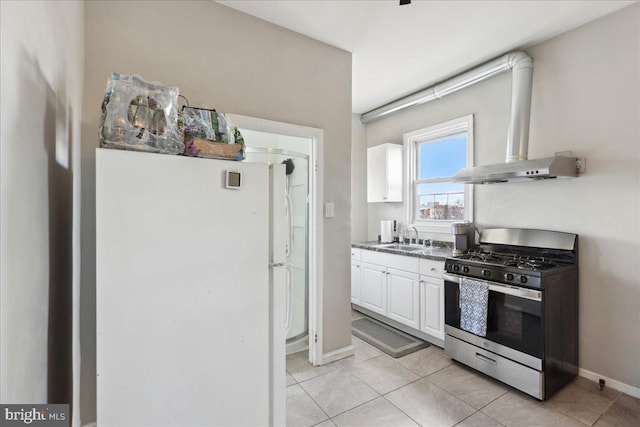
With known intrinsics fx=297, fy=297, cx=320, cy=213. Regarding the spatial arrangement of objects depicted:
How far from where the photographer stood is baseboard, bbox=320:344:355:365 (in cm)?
265

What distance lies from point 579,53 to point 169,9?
125 inches

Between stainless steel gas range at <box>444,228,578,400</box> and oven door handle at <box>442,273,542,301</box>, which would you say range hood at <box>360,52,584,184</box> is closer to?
stainless steel gas range at <box>444,228,578,400</box>

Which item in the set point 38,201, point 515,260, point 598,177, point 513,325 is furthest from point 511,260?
point 38,201

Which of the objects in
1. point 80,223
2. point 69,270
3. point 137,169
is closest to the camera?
point 137,169

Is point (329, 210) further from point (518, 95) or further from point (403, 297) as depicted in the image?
point (518, 95)

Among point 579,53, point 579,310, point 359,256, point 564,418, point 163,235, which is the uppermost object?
point 579,53

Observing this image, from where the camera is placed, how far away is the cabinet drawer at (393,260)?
3139 millimetres

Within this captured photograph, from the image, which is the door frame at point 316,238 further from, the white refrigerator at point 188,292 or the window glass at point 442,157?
the window glass at point 442,157

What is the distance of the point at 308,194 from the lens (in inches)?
111

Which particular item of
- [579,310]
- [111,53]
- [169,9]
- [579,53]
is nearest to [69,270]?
[111,53]

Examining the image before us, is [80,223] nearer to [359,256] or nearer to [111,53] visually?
[111,53]

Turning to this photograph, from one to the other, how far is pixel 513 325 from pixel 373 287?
62.5 inches

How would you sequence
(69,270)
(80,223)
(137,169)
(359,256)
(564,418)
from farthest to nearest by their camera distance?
(359,256) < (564,418) < (80,223) < (69,270) < (137,169)

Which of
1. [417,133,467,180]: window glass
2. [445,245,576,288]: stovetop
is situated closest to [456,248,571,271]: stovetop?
[445,245,576,288]: stovetop
